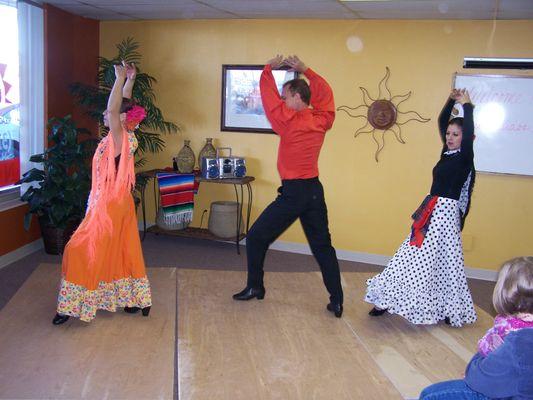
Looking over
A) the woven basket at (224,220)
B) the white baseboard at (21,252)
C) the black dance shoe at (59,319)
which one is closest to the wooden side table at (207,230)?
the woven basket at (224,220)

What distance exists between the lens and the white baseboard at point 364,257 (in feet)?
16.9

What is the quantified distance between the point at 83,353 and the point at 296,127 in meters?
1.73

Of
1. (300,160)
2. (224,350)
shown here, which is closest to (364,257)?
(300,160)

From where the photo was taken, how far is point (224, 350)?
310 centimetres

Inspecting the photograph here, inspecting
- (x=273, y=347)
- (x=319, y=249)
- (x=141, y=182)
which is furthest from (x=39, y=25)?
(x=273, y=347)

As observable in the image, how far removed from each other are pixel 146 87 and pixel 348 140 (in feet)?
6.76

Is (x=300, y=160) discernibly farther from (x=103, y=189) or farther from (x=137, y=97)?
(x=137, y=97)

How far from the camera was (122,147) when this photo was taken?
10.8 feet

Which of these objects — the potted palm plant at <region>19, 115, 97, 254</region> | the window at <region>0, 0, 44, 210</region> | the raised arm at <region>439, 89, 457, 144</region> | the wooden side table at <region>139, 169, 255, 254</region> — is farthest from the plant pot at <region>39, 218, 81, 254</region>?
the raised arm at <region>439, 89, 457, 144</region>

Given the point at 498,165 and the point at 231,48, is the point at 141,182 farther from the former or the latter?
the point at 498,165

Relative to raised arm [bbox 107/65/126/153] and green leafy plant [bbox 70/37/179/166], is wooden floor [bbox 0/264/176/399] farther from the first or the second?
green leafy plant [bbox 70/37/179/166]

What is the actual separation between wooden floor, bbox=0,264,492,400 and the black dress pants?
347 millimetres

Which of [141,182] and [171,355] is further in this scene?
[141,182]

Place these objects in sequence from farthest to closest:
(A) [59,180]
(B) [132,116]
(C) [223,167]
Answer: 1. (C) [223,167]
2. (A) [59,180]
3. (B) [132,116]
